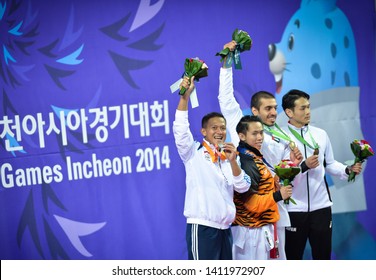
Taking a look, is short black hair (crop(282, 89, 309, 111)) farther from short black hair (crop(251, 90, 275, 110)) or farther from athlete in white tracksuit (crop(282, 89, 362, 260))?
short black hair (crop(251, 90, 275, 110))

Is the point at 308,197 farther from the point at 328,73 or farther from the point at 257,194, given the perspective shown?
the point at 328,73

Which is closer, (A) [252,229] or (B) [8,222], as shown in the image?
(A) [252,229]

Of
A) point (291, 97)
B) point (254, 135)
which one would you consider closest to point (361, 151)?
point (291, 97)

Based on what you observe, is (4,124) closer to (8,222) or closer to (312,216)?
(8,222)

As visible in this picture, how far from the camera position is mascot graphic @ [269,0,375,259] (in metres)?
5.99

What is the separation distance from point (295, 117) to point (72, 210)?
→ 170cm

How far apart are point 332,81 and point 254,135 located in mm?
1375

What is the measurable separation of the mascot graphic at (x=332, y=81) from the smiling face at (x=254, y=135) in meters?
0.94

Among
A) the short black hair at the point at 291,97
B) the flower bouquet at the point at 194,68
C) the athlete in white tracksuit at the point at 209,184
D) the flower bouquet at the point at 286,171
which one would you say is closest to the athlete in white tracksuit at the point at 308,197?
the short black hair at the point at 291,97

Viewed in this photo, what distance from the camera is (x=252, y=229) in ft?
16.5

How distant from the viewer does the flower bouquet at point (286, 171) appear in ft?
16.3

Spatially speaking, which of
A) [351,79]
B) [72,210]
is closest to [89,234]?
[72,210]

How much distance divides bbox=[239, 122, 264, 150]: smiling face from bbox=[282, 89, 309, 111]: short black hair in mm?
532

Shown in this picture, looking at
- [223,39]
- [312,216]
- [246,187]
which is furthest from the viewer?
[223,39]
